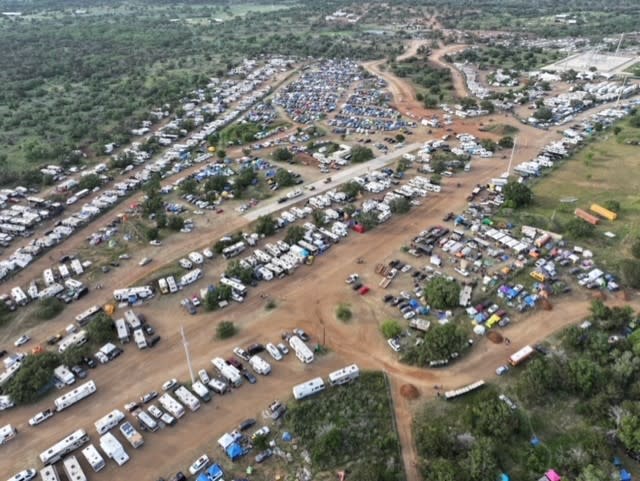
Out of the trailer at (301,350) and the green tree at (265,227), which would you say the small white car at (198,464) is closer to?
the trailer at (301,350)

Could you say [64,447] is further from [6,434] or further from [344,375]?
[344,375]

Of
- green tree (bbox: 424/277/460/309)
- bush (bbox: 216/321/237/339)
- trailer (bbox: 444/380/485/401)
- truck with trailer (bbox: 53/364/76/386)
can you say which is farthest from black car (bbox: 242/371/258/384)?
green tree (bbox: 424/277/460/309)

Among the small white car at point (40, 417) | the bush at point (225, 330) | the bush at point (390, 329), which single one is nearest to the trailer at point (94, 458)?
the small white car at point (40, 417)

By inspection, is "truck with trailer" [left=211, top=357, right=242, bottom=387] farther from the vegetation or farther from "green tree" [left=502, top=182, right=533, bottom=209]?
"green tree" [left=502, top=182, right=533, bottom=209]

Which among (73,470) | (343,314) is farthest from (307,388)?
(73,470)

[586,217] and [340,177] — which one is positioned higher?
[340,177]

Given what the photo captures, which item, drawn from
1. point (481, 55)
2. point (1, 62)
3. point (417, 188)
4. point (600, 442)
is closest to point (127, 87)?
point (1, 62)
